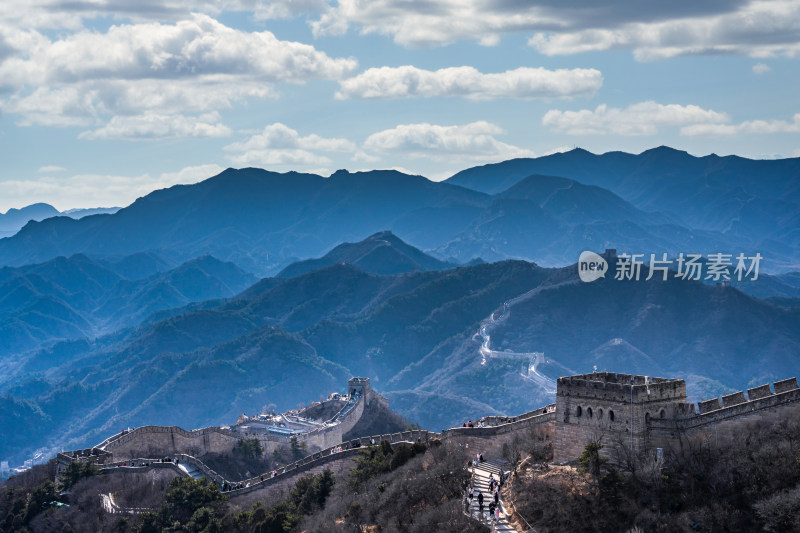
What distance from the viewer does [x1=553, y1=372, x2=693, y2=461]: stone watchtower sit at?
1918 inches

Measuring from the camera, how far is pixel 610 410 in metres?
49.4

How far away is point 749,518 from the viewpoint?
4309 cm

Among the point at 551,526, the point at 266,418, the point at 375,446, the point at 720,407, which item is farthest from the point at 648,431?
the point at 266,418

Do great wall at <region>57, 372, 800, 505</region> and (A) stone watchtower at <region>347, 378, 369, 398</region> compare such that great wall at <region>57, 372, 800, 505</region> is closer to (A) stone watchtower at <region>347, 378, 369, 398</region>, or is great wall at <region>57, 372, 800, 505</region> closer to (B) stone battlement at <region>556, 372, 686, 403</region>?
(B) stone battlement at <region>556, 372, 686, 403</region>

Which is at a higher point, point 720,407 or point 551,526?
point 720,407

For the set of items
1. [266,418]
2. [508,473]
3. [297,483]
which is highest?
[266,418]

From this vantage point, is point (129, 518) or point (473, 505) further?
point (129, 518)

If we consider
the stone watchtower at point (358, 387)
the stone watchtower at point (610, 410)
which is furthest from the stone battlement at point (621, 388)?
the stone watchtower at point (358, 387)

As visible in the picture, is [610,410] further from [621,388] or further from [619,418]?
[621,388]

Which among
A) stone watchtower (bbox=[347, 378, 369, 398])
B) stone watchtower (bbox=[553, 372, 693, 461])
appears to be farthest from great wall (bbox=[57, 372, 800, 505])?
stone watchtower (bbox=[347, 378, 369, 398])

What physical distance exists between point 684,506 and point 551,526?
204 inches

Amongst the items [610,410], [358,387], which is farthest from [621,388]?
[358,387]

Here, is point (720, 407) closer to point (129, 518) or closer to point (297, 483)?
point (297, 483)

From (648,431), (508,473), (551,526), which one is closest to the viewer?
(551,526)
